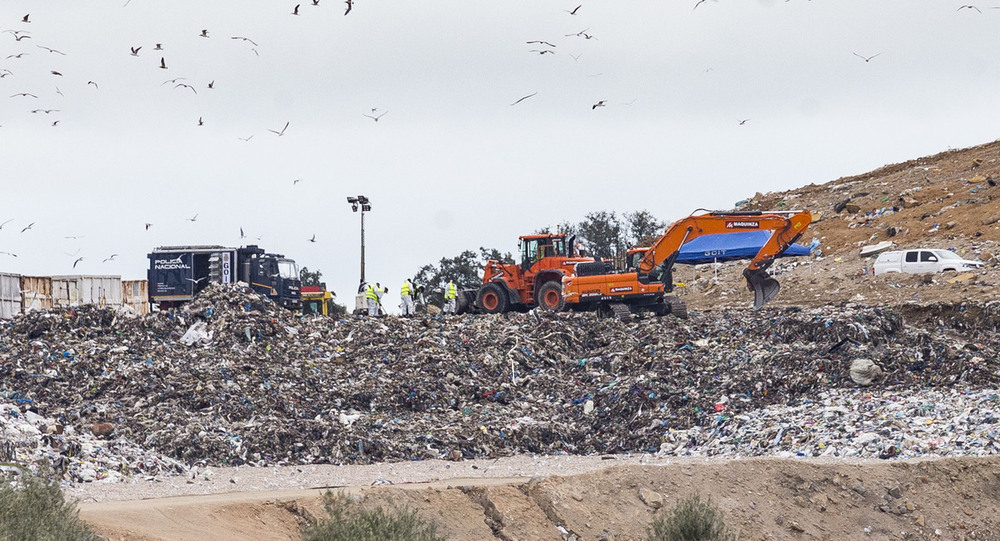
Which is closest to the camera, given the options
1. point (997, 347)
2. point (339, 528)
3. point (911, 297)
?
point (339, 528)

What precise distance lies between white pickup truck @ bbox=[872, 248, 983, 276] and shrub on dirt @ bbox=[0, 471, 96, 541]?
21.4 metres

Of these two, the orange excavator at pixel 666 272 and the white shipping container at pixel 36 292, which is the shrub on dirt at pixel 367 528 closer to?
the orange excavator at pixel 666 272

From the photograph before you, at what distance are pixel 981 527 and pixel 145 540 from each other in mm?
7586

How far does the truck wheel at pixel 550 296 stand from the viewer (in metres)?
22.1

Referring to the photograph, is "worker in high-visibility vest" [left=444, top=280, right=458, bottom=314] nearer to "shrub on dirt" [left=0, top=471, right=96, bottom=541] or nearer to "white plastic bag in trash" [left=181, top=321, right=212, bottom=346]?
"white plastic bag in trash" [left=181, top=321, right=212, bottom=346]

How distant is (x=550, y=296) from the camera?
22266 mm

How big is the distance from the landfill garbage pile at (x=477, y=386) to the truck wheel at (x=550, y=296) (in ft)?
6.73

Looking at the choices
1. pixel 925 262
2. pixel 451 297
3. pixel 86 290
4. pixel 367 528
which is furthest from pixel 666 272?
pixel 367 528

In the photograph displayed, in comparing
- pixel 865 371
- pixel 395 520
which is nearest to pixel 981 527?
pixel 865 371

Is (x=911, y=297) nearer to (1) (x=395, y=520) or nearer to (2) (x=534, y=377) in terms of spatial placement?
(2) (x=534, y=377)

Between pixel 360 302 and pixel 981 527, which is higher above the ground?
pixel 360 302

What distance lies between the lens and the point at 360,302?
29016 millimetres

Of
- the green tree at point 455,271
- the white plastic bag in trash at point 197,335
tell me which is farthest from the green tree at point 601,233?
the white plastic bag in trash at point 197,335

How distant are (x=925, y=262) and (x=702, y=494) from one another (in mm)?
16829
